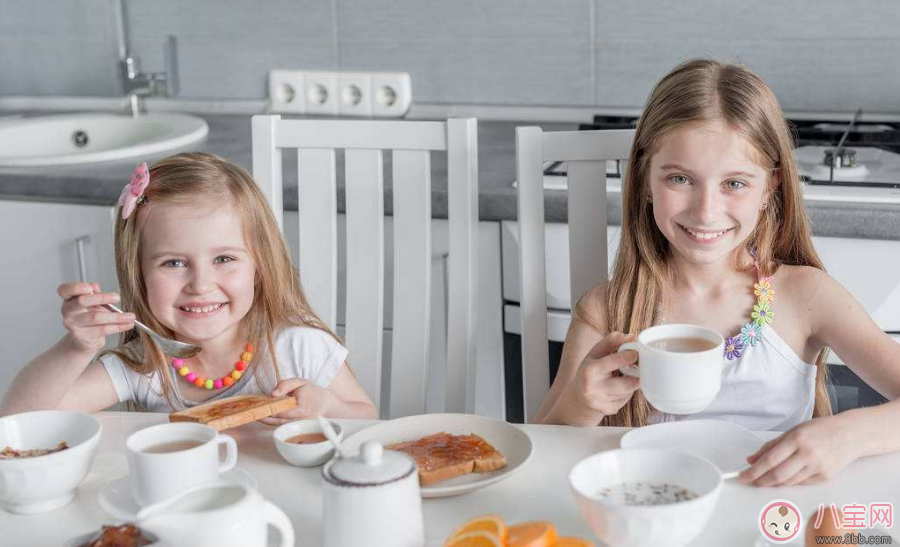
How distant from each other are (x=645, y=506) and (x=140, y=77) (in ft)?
6.88

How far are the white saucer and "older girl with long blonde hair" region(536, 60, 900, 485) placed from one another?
0.43 meters

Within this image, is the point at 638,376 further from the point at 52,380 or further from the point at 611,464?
the point at 52,380

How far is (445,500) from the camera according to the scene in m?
1.15

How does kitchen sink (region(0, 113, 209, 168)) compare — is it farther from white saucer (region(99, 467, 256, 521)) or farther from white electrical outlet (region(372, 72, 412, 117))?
white saucer (region(99, 467, 256, 521))

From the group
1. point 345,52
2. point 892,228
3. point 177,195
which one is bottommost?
point 892,228

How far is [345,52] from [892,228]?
4.44 feet

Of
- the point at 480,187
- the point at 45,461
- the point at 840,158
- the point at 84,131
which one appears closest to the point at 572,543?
the point at 45,461

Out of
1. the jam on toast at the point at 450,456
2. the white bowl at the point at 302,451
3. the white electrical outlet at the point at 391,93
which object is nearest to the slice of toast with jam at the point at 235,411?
the white bowl at the point at 302,451

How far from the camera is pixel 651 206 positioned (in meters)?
1.63

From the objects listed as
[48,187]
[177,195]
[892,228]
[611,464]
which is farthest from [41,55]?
Result: [611,464]

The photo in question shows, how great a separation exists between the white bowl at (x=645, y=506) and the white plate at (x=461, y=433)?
0.53ft

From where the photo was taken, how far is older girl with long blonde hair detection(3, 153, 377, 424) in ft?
4.88

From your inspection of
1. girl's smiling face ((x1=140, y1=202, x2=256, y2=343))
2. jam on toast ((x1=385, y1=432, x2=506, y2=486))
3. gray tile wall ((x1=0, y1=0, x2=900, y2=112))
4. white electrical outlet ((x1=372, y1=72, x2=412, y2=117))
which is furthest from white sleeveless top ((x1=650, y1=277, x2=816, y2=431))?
white electrical outlet ((x1=372, y1=72, x2=412, y2=117))

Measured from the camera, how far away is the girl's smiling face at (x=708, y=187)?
1.48m
